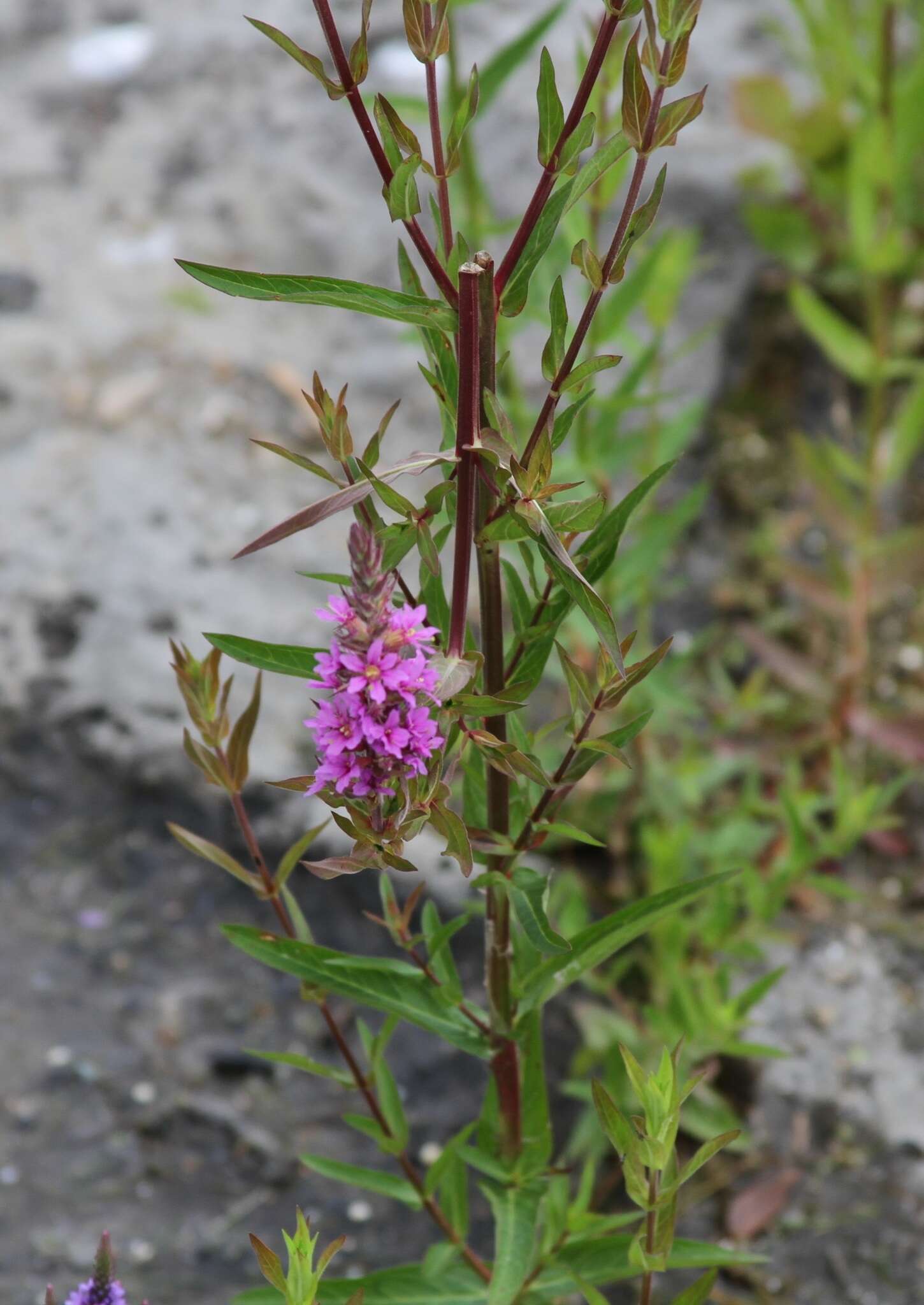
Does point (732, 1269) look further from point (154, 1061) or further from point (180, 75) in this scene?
point (180, 75)

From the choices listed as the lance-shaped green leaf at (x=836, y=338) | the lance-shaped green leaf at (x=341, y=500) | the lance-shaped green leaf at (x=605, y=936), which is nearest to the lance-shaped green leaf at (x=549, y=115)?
the lance-shaped green leaf at (x=341, y=500)

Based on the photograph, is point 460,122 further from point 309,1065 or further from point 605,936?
point 309,1065

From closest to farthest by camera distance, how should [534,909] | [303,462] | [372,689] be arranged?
[372,689] → [303,462] → [534,909]

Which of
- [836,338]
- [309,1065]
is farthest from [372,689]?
[836,338]

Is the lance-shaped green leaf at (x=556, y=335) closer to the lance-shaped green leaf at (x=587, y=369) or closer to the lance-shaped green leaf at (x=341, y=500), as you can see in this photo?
the lance-shaped green leaf at (x=587, y=369)

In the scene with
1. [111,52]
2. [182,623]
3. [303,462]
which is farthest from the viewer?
[111,52]

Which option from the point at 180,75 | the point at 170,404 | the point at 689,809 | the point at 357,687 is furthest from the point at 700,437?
the point at 357,687

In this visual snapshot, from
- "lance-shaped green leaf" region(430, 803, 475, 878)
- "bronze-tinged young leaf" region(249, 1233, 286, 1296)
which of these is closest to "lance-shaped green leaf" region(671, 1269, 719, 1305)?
"bronze-tinged young leaf" region(249, 1233, 286, 1296)
